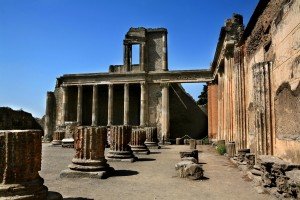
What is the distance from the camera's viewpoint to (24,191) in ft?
14.8

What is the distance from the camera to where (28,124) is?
18.2 meters

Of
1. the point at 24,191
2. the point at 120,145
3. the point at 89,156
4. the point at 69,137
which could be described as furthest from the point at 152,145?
the point at 24,191

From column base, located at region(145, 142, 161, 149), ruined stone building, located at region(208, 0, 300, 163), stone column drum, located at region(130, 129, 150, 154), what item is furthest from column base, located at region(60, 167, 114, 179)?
column base, located at region(145, 142, 161, 149)

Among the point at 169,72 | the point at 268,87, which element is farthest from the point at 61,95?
the point at 268,87

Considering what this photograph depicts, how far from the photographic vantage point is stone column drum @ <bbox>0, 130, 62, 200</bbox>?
14.6ft

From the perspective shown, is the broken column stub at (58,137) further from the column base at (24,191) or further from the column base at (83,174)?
the column base at (24,191)

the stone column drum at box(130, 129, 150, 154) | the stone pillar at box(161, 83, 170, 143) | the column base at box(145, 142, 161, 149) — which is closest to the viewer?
the stone column drum at box(130, 129, 150, 154)

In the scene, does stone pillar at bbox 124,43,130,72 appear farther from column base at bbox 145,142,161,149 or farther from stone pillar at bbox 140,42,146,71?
column base at bbox 145,142,161,149

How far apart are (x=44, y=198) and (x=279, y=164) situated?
13.1 ft

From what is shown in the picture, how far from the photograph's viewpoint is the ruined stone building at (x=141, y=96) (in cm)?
2750

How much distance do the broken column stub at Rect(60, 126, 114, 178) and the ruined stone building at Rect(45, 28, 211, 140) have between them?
1849 cm

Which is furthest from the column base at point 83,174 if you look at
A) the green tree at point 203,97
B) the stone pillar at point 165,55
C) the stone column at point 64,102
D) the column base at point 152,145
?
the green tree at point 203,97

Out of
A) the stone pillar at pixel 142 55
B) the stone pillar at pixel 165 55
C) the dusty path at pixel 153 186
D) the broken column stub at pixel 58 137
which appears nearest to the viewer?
the dusty path at pixel 153 186

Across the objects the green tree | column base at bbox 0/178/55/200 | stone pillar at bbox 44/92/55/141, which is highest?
the green tree
